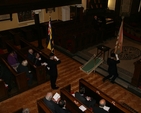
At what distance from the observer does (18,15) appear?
1327 cm

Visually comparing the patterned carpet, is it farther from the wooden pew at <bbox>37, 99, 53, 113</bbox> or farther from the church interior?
the wooden pew at <bbox>37, 99, 53, 113</bbox>

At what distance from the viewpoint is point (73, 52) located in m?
10.5

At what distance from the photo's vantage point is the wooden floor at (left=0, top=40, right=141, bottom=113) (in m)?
6.76

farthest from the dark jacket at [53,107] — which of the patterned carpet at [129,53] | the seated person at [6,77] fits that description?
the patterned carpet at [129,53]

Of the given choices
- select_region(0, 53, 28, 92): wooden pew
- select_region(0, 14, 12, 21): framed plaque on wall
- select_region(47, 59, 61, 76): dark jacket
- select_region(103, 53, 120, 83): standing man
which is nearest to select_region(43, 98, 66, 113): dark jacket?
select_region(47, 59, 61, 76): dark jacket

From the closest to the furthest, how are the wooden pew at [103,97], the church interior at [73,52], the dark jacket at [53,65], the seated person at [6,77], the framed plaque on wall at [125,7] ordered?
the wooden pew at [103,97]
the church interior at [73,52]
the dark jacket at [53,65]
the seated person at [6,77]
the framed plaque on wall at [125,7]

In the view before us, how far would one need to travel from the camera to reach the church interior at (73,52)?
670 centimetres

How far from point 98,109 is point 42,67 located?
3.72 m

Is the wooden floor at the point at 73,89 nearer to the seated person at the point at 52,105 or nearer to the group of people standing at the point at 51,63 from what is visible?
the group of people standing at the point at 51,63

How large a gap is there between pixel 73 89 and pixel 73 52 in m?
3.32

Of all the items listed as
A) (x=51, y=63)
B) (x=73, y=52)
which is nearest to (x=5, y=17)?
(x=73, y=52)

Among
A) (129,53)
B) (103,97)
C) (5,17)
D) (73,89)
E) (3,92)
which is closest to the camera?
(103,97)

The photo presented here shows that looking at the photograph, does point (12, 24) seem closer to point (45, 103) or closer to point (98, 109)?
point (45, 103)

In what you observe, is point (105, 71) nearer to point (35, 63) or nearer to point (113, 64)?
point (113, 64)
